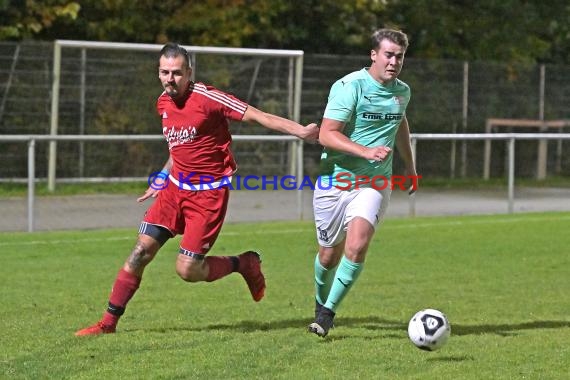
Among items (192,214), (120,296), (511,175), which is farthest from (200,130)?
(511,175)

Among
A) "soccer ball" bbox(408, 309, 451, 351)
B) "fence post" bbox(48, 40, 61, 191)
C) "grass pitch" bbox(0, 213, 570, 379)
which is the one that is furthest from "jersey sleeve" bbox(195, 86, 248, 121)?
"fence post" bbox(48, 40, 61, 191)

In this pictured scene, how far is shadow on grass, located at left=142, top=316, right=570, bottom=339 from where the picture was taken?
29.5 feet

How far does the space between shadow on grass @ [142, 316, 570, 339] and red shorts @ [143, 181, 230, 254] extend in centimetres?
62

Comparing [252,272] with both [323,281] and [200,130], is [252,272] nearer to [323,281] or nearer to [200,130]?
[323,281]

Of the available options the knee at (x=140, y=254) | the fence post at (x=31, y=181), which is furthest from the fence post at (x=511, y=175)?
the knee at (x=140, y=254)

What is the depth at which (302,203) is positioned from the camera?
1877 cm

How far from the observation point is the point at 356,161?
8.82 meters

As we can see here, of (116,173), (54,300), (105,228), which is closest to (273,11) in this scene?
(116,173)

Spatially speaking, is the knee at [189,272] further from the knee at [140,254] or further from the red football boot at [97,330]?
the red football boot at [97,330]

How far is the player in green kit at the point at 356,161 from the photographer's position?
862 cm

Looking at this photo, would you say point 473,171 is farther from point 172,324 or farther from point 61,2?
point 172,324

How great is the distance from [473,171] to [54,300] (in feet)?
45.8

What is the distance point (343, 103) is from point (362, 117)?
21 cm

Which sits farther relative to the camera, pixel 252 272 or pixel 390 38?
pixel 252 272
